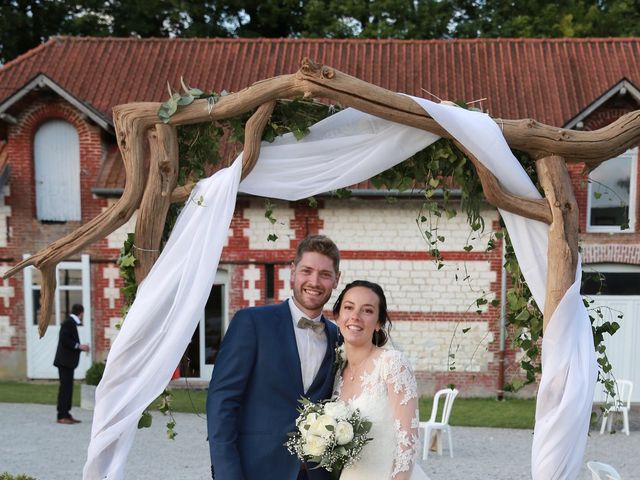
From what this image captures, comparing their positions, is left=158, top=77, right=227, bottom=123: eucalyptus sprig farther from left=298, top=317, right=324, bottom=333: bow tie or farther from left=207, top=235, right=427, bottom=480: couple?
left=298, top=317, right=324, bottom=333: bow tie

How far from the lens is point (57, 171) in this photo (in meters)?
12.5

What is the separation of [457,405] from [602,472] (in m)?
7.00

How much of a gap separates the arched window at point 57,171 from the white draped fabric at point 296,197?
9.61m

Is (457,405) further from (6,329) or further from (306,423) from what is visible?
(306,423)

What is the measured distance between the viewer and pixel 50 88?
468 inches

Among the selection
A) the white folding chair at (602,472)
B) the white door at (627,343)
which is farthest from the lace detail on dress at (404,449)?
the white door at (627,343)

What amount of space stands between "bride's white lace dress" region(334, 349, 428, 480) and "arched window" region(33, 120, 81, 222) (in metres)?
10.3

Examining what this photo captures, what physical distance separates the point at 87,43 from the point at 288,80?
1227cm

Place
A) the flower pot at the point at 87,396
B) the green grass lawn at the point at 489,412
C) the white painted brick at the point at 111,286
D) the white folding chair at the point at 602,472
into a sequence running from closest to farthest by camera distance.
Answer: the white folding chair at the point at 602,472 → the green grass lawn at the point at 489,412 → the flower pot at the point at 87,396 → the white painted brick at the point at 111,286

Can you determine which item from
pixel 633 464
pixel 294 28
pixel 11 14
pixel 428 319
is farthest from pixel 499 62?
pixel 11 14

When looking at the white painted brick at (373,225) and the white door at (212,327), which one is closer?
the white painted brick at (373,225)

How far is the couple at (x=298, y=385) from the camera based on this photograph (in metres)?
3.48

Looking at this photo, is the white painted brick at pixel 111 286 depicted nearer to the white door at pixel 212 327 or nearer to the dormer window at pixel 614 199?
the white door at pixel 212 327

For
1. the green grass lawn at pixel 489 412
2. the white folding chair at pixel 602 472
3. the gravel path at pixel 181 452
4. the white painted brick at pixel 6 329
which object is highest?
the white folding chair at pixel 602 472
